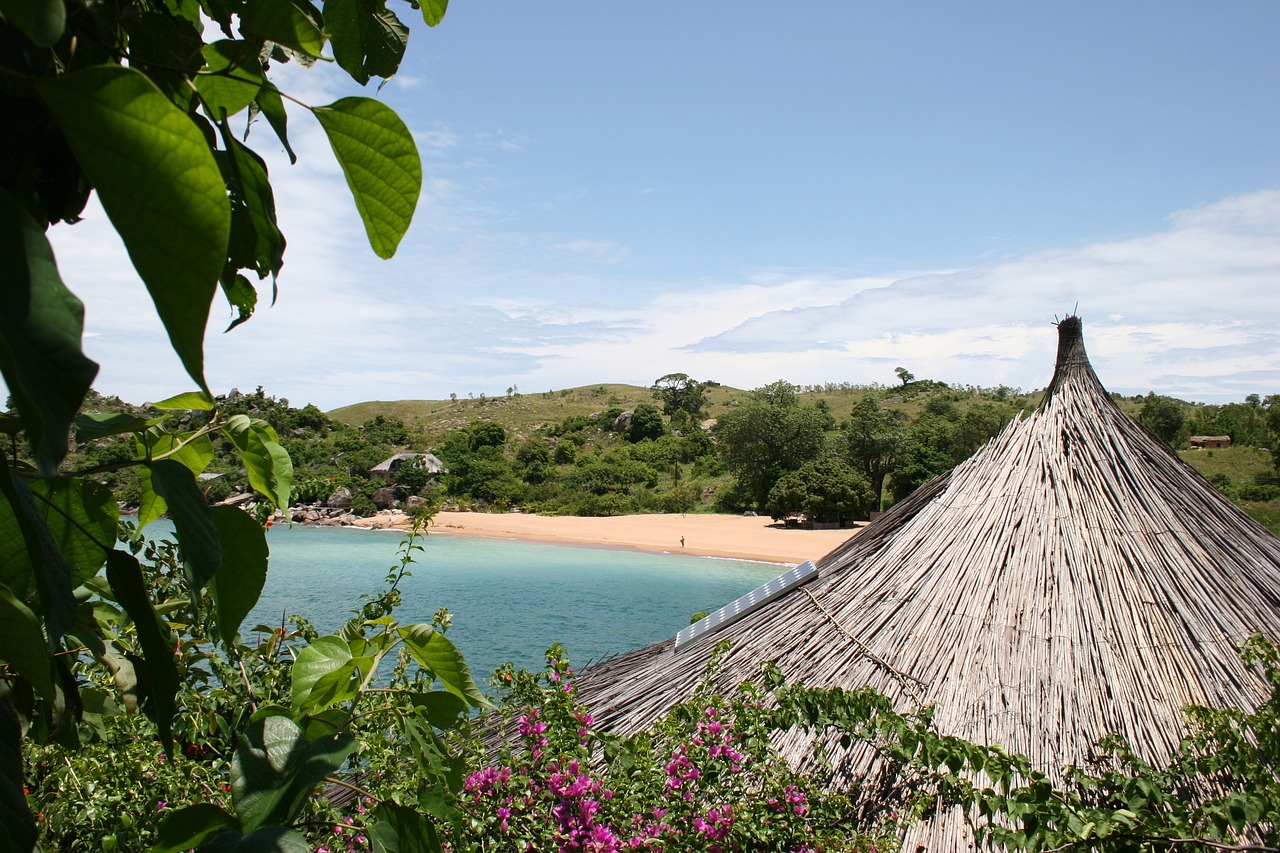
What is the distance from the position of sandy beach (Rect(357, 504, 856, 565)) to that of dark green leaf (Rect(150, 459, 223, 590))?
22.5 metres

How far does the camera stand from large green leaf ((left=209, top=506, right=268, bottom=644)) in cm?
55

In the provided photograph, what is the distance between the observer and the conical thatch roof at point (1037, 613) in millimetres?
3699

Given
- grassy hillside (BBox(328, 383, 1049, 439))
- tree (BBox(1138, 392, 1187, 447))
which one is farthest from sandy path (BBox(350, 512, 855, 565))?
tree (BBox(1138, 392, 1187, 447))

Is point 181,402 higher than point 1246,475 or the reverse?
higher

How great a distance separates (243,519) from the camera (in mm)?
560

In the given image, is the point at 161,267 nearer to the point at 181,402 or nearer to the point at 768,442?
the point at 181,402

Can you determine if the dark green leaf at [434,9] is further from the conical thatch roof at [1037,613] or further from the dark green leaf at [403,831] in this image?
the conical thatch roof at [1037,613]

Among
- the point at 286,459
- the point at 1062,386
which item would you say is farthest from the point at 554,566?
the point at 286,459

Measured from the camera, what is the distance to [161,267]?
27 cm

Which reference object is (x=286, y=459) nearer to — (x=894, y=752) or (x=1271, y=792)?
(x=894, y=752)

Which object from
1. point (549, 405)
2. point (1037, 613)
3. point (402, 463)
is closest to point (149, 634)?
point (1037, 613)

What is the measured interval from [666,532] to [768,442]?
627 cm

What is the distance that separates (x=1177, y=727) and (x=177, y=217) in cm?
431

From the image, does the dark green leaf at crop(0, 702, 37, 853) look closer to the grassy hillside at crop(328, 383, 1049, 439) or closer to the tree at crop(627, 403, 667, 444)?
the tree at crop(627, 403, 667, 444)
